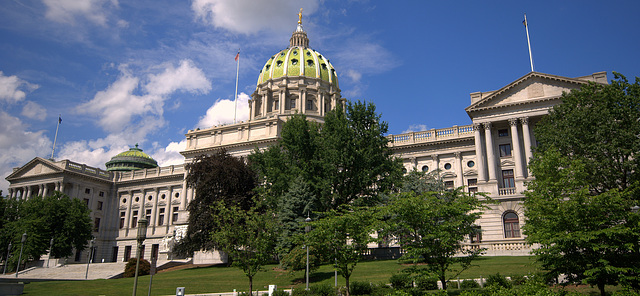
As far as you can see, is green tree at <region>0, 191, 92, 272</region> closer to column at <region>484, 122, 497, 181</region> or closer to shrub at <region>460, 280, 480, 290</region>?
column at <region>484, 122, 497, 181</region>

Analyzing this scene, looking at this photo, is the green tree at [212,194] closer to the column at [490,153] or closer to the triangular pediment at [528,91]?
the column at [490,153]

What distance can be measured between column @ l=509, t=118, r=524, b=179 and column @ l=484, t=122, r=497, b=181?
2.04 metres

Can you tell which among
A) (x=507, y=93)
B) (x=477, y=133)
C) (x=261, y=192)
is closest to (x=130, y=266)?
(x=261, y=192)

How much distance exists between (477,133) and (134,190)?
6107 cm

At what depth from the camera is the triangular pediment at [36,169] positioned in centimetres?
7325

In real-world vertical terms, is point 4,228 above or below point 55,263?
above

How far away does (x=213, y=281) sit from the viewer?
1227 inches

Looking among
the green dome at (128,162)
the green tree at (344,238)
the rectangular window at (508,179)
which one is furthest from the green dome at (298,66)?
the green tree at (344,238)

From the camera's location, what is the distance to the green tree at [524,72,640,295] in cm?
1831

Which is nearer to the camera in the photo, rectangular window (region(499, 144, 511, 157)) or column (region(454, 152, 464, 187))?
rectangular window (region(499, 144, 511, 157))

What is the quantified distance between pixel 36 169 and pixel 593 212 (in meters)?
81.0

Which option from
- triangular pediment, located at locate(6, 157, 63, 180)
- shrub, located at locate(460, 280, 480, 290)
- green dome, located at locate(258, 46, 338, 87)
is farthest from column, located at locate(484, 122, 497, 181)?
triangular pediment, located at locate(6, 157, 63, 180)

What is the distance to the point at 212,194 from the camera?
152 feet

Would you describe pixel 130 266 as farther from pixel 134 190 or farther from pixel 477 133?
pixel 134 190
